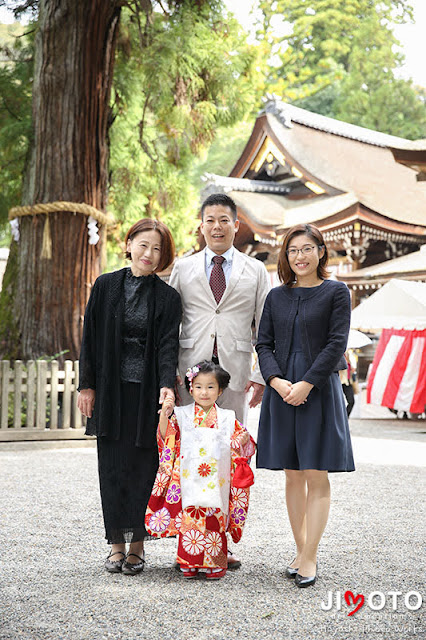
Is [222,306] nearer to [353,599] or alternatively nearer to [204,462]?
[204,462]

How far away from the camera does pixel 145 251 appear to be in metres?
3.15

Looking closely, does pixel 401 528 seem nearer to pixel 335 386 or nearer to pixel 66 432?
pixel 335 386

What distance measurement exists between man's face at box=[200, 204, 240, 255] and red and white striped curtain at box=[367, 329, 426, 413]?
6.91m

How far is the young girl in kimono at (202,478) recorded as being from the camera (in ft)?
9.52

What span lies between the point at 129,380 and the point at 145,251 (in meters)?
0.56

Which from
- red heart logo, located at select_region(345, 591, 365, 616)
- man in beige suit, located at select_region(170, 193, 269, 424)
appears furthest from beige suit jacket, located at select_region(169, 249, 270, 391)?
red heart logo, located at select_region(345, 591, 365, 616)

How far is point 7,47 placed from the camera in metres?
8.80

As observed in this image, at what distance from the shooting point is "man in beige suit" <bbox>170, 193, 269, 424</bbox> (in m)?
3.22

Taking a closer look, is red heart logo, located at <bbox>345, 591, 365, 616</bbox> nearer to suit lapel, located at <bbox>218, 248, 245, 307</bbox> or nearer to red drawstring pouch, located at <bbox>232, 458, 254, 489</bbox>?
red drawstring pouch, located at <bbox>232, 458, 254, 489</bbox>

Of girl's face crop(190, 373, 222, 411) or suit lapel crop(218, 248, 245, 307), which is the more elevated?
suit lapel crop(218, 248, 245, 307)

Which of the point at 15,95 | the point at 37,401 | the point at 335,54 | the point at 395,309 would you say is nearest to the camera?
the point at 37,401

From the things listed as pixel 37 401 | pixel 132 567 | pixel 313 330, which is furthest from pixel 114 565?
pixel 37 401

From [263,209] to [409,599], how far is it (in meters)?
13.1

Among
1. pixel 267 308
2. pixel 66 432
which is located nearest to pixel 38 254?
pixel 66 432
